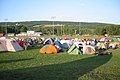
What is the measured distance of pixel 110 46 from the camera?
31.4 metres

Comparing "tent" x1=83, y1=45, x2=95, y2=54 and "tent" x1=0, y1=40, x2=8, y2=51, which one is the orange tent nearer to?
"tent" x1=83, y1=45, x2=95, y2=54

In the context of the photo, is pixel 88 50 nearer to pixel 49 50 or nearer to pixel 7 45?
pixel 49 50

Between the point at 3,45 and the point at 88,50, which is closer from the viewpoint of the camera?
the point at 88,50

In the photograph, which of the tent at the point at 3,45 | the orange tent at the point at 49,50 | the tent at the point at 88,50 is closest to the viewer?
the orange tent at the point at 49,50

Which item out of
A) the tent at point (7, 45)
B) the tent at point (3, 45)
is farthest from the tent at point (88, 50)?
the tent at point (3, 45)


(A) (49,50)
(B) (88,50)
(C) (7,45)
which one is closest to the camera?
(A) (49,50)

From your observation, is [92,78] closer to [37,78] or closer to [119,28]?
[37,78]

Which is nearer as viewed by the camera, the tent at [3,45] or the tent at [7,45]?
the tent at [3,45]

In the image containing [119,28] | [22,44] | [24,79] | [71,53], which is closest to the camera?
[24,79]

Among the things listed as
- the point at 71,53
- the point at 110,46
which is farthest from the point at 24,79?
the point at 110,46

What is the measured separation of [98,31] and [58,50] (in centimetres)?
8650

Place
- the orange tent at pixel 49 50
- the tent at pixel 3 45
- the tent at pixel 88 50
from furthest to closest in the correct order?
the tent at pixel 88 50 → the tent at pixel 3 45 → the orange tent at pixel 49 50

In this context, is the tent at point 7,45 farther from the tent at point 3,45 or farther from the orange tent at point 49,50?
the orange tent at point 49,50

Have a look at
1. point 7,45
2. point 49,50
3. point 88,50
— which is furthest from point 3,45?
point 88,50
